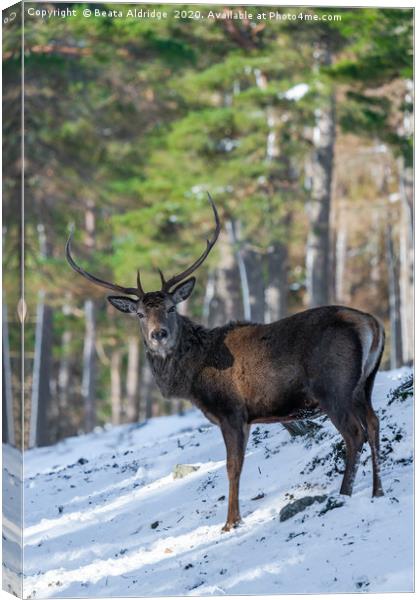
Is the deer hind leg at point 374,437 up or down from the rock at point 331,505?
up

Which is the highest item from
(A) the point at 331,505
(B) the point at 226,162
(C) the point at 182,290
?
(B) the point at 226,162

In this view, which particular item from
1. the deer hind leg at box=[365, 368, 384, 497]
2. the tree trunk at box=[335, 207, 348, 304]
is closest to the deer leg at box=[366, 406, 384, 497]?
the deer hind leg at box=[365, 368, 384, 497]

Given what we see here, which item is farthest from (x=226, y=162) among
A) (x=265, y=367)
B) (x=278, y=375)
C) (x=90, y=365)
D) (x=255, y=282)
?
(x=90, y=365)

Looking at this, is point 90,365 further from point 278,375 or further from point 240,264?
point 278,375

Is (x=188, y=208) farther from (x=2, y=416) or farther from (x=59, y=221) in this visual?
(x=2, y=416)

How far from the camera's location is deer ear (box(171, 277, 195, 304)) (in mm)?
9062

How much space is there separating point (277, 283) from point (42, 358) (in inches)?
193

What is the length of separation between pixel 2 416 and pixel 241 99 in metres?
10.0

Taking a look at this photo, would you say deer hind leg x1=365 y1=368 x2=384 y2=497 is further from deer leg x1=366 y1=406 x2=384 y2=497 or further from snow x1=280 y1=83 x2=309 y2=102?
snow x1=280 y1=83 x2=309 y2=102

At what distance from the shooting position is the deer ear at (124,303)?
29.5ft

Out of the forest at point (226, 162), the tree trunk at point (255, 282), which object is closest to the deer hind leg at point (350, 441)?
the forest at point (226, 162)

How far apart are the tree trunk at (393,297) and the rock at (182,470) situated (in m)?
6.33

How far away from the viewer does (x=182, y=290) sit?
30.0 feet

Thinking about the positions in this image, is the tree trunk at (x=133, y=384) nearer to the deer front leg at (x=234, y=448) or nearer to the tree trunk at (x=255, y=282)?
the tree trunk at (x=255, y=282)
